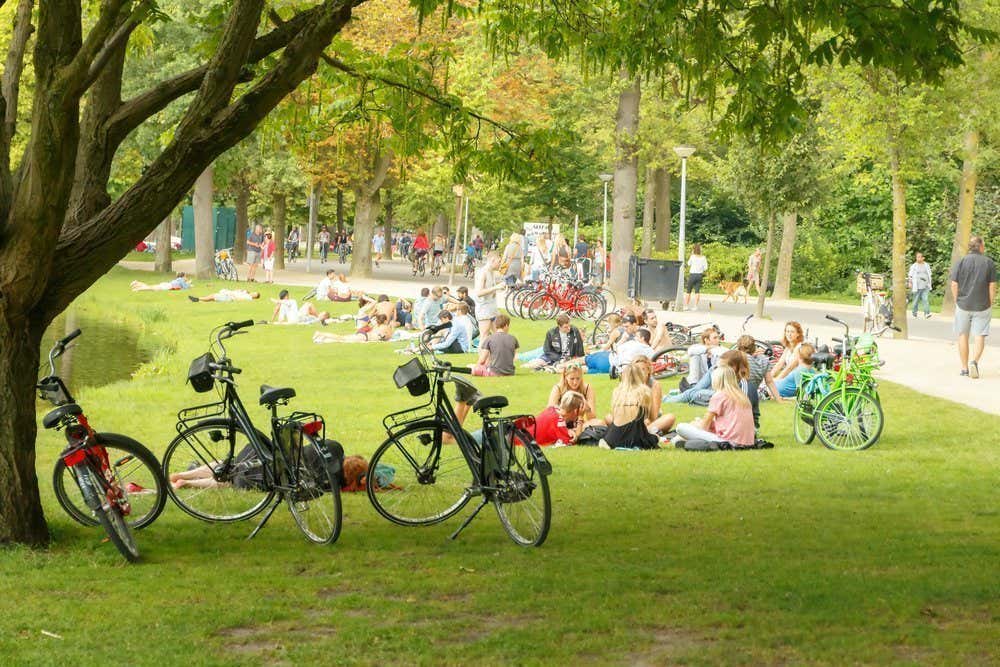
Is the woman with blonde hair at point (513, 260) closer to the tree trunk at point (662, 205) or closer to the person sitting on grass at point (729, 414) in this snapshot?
the tree trunk at point (662, 205)

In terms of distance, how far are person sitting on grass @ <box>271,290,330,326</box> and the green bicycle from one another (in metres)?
18.4

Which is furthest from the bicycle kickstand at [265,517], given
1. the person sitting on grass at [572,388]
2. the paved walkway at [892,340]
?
the paved walkway at [892,340]

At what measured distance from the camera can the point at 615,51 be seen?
11.5 meters

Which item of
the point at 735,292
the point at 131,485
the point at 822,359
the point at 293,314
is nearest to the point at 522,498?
the point at 131,485

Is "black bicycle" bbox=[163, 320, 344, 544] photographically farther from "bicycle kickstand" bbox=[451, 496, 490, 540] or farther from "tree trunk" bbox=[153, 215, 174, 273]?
"tree trunk" bbox=[153, 215, 174, 273]

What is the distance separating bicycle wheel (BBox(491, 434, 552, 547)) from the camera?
9008mm

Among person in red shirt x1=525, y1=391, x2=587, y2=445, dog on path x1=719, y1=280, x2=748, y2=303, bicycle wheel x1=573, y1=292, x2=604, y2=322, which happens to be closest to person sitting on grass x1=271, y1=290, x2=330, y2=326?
bicycle wheel x1=573, y1=292, x2=604, y2=322

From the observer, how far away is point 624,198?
36.3m

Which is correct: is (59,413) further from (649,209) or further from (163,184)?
(649,209)

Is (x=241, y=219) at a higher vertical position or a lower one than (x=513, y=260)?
higher

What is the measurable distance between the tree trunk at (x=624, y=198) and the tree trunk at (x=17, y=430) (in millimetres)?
27961

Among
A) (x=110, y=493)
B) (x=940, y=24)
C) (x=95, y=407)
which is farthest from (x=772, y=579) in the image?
(x=95, y=407)

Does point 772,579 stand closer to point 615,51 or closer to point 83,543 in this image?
point 83,543

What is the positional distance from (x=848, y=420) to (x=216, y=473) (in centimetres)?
751
